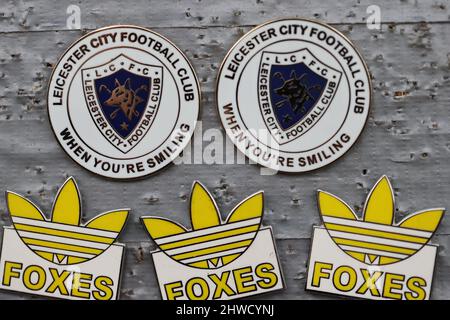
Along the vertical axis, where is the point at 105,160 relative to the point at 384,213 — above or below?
above

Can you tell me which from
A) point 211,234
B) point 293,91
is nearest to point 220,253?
point 211,234

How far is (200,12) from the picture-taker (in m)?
3.17

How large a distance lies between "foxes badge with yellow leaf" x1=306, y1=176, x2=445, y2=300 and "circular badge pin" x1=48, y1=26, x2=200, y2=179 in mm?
869

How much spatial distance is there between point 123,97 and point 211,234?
76cm

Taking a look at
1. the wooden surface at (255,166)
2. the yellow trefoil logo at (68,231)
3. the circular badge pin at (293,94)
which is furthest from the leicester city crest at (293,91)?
the yellow trefoil logo at (68,231)

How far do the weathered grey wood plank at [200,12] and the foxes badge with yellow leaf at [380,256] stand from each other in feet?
2.91

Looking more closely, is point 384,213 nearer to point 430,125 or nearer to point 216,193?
point 430,125

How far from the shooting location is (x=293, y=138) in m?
3.12

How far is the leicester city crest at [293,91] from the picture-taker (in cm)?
313

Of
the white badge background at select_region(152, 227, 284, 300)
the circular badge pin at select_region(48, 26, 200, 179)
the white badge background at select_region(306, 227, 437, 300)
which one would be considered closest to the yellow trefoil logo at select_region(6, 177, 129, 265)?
the circular badge pin at select_region(48, 26, 200, 179)

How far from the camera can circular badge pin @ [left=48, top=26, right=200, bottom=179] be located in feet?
10.3

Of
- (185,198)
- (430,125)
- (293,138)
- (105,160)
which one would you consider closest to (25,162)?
(105,160)

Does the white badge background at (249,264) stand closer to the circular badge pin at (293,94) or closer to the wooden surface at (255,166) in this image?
the wooden surface at (255,166)

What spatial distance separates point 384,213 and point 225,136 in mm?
811
